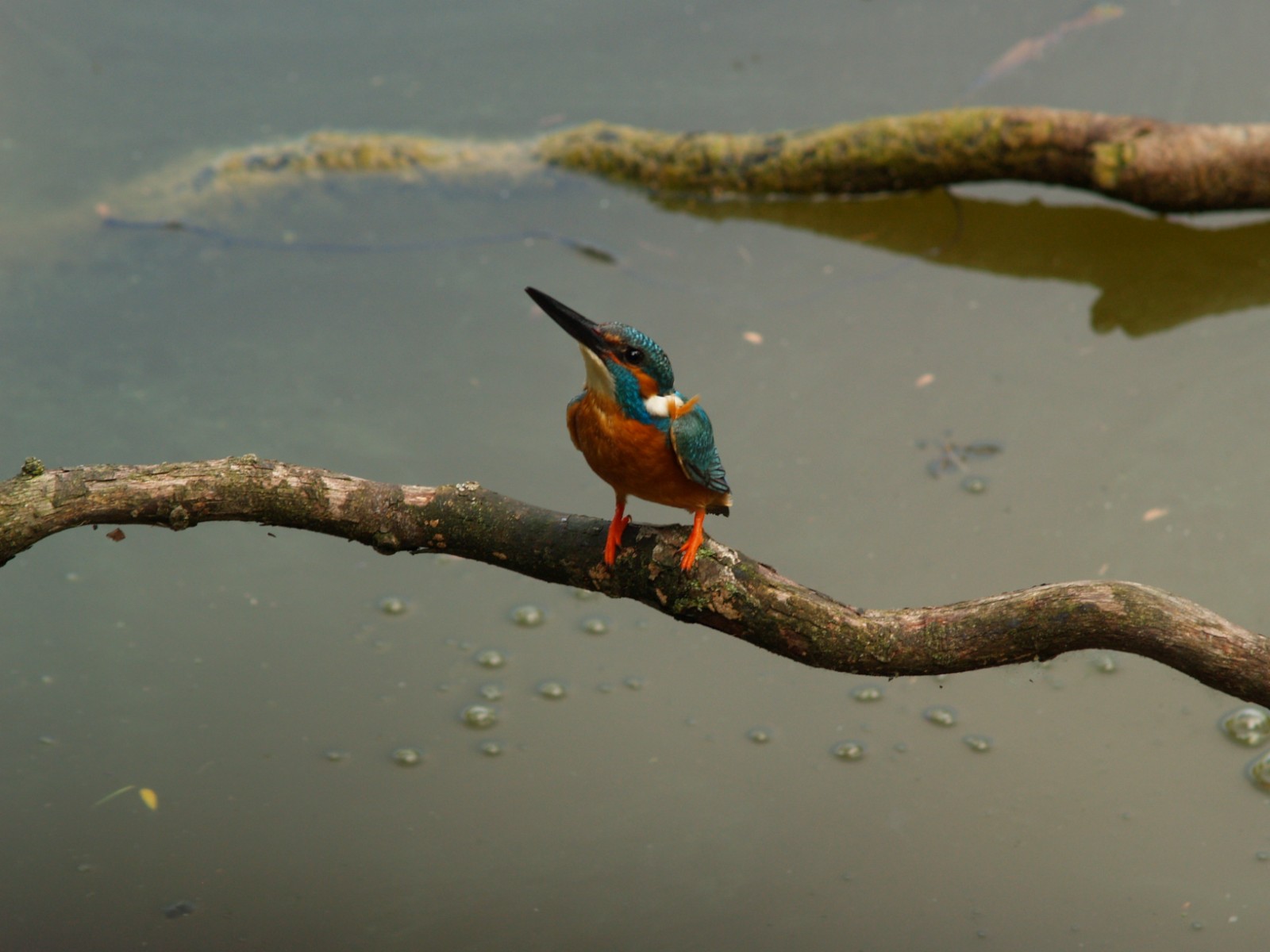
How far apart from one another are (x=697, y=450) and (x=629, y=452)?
0.41ft

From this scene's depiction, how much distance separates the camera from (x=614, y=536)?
2248 millimetres

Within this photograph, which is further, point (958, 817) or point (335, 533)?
point (958, 817)

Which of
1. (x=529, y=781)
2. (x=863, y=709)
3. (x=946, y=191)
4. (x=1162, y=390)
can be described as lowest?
(x=529, y=781)


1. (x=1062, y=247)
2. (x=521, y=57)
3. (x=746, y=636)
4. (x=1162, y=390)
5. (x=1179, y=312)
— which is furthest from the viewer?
(x=521, y=57)

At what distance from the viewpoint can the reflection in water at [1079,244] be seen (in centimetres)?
468

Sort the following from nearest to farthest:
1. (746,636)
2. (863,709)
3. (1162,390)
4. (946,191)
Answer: (746,636) < (863,709) < (1162,390) < (946,191)

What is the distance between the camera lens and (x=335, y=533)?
7.70 ft

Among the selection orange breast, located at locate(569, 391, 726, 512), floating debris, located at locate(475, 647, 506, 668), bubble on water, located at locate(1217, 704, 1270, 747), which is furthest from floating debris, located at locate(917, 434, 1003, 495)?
orange breast, located at locate(569, 391, 726, 512)

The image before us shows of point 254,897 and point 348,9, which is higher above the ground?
point 348,9

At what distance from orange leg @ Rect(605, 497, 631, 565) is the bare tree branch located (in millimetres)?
19

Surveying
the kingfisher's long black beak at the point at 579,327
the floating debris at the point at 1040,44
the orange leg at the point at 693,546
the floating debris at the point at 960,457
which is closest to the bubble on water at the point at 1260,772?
the floating debris at the point at 960,457

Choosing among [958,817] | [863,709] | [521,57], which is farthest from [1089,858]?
[521,57]

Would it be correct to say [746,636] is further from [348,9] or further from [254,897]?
[348,9]

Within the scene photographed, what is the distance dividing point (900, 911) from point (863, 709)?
23.2 inches
